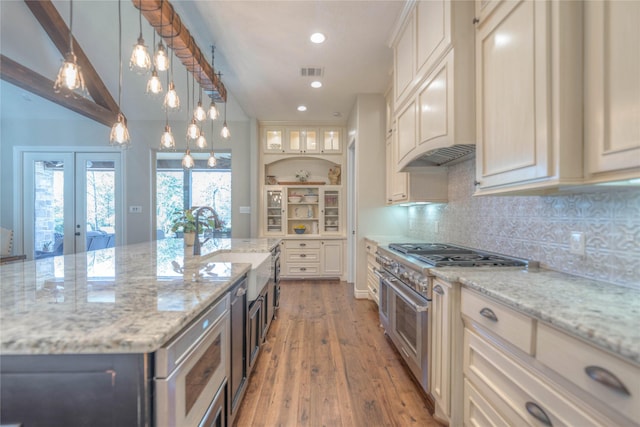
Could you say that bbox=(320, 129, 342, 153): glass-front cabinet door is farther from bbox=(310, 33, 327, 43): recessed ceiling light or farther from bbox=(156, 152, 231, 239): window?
bbox=(310, 33, 327, 43): recessed ceiling light

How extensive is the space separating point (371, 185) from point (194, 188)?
4.20 meters

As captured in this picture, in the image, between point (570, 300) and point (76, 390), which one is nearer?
point (76, 390)

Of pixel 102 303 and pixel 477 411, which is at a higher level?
pixel 102 303

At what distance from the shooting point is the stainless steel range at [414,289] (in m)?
1.74

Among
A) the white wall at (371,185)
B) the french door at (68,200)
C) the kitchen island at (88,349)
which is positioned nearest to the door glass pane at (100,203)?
the french door at (68,200)

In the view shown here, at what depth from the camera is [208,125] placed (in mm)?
5211

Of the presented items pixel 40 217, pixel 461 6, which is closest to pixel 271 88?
pixel 461 6

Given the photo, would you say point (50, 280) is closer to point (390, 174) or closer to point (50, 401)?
point (50, 401)

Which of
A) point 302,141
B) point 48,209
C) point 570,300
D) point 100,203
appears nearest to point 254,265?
point 570,300

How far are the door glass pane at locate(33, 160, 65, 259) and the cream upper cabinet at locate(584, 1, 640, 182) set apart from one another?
22.3 ft

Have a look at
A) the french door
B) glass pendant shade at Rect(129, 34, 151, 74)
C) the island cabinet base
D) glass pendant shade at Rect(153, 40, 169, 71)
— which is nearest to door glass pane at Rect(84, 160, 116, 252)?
the french door

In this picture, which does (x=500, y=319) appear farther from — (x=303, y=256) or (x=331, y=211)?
(x=331, y=211)

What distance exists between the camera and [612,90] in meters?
0.97

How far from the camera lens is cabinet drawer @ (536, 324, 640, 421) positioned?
0.70 metres
